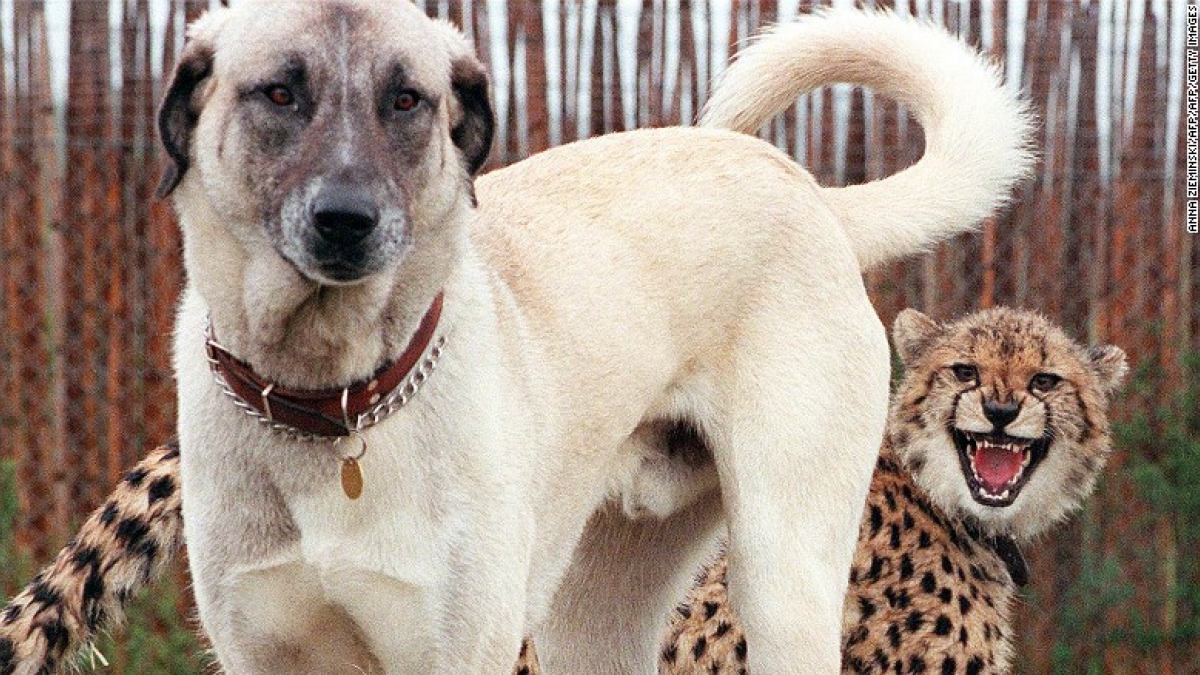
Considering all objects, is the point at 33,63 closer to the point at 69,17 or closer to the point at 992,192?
the point at 69,17

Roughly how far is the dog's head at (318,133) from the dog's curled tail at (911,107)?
4.89 ft

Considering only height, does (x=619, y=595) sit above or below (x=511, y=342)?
below

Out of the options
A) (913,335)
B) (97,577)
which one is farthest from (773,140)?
(97,577)

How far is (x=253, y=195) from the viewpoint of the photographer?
3.19m

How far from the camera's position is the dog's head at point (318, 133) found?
3.10 meters

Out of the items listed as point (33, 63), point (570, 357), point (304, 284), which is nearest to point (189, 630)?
point (33, 63)

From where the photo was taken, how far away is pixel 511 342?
146 inches

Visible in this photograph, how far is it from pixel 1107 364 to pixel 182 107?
3.72 m

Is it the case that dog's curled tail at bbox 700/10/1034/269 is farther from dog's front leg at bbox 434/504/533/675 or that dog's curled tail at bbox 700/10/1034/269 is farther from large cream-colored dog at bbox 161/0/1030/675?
dog's front leg at bbox 434/504/533/675

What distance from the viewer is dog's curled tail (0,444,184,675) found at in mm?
4258

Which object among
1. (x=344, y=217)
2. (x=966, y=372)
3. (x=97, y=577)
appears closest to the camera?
(x=344, y=217)

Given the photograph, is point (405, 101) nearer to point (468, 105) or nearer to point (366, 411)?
point (468, 105)

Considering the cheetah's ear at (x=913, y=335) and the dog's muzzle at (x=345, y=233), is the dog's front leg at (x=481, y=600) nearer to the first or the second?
the dog's muzzle at (x=345, y=233)

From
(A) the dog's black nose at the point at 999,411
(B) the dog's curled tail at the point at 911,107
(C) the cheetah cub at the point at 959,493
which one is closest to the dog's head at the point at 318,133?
(B) the dog's curled tail at the point at 911,107
